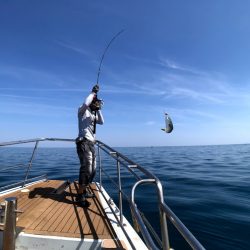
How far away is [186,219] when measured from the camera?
511cm

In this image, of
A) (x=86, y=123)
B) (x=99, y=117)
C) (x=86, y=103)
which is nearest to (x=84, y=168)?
(x=86, y=123)

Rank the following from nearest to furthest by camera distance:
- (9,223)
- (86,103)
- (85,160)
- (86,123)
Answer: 1. (9,223)
2. (86,103)
3. (85,160)
4. (86,123)

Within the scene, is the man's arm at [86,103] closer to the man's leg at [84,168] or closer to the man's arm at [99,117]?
the man's arm at [99,117]

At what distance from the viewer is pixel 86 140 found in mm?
4352

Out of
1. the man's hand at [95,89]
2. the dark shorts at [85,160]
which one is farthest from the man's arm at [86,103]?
the dark shorts at [85,160]

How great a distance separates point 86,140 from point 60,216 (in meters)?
1.42

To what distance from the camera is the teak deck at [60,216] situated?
3051mm

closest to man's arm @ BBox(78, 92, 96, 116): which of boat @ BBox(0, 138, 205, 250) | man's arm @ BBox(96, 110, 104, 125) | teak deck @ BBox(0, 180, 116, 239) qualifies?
man's arm @ BBox(96, 110, 104, 125)

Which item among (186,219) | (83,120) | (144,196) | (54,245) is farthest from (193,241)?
(144,196)

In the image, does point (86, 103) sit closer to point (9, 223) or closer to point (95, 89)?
point (95, 89)

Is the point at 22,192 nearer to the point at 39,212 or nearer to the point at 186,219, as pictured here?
the point at 39,212

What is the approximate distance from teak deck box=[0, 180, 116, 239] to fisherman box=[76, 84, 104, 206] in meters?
0.33

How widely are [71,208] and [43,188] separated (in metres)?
1.79

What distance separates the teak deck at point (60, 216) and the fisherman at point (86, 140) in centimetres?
33
